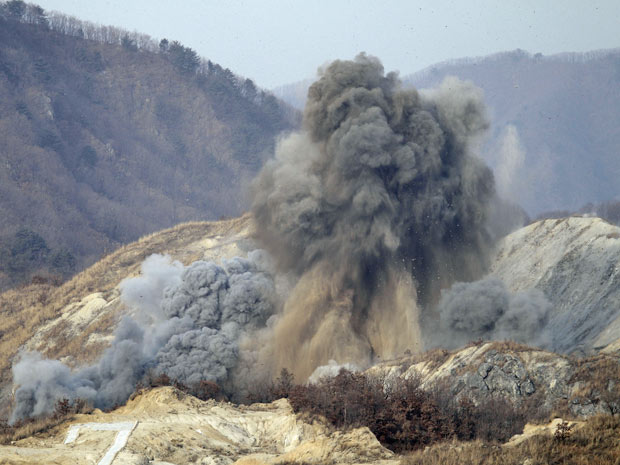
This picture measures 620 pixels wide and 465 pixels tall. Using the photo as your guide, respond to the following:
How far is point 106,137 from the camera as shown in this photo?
137 m

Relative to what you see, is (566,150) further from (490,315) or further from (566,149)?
(490,315)

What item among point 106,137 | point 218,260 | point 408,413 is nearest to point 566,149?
point 106,137

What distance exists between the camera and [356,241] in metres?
46.8

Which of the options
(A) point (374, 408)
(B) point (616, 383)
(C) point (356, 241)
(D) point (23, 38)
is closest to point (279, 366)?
(C) point (356, 241)

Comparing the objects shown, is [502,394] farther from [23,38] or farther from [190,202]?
[23,38]

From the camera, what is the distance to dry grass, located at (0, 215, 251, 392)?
55.6 m

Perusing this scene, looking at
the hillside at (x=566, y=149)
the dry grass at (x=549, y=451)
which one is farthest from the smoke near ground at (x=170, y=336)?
the hillside at (x=566, y=149)

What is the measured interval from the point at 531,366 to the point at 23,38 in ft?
408

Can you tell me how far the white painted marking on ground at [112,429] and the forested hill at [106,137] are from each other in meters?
68.3

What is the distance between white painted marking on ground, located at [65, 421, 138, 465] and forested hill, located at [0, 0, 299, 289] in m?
68.3

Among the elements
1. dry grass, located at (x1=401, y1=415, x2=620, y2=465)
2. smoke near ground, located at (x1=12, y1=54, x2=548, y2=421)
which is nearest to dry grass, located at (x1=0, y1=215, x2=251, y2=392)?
smoke near ground, located at (x1=12, y1=54, x2=548, y2=421)

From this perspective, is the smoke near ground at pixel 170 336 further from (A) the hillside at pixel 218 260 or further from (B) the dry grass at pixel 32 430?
(B) the dry grass at pixel 32 430

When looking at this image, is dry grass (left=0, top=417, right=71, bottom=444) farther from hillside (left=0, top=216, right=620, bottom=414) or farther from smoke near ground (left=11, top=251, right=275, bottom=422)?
hillside (left=0, top=216, right=620, bottom=414)

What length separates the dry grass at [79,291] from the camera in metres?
55.6
